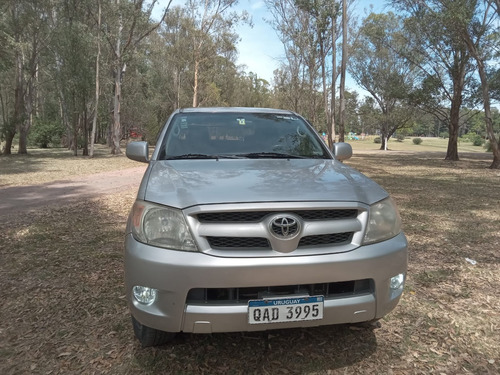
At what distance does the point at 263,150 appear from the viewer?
332cm

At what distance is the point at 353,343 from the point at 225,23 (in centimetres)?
2978

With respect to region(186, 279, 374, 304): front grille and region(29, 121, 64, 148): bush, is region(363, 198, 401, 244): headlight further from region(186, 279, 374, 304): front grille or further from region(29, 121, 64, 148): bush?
region(29, 121, 64, 148): bush

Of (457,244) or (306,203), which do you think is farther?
(457,244)

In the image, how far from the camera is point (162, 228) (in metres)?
2.15

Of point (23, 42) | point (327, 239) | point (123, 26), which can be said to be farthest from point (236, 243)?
point (123, 26)

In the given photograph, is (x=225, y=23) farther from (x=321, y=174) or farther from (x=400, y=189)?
(x=321, y=174)

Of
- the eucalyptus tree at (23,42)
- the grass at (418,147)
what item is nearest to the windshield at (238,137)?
the eucalyptus tree at (23,42)

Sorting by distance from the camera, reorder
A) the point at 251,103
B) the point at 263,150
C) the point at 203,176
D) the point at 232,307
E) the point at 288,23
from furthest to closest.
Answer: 1. the point at 251,103
2. the point at 288,23
3. the point at 263,150
4. the point at 203,176
5. the point at 232,307

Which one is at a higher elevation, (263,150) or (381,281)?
(263,150)

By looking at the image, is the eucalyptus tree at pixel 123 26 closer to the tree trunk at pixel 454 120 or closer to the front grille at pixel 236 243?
the tree trunk at pixel 454 120

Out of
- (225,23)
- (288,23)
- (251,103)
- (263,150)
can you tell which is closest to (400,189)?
(263,150)

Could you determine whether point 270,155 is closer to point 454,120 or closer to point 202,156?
point 202,156

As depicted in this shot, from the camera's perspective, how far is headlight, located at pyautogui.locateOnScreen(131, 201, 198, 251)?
2086 millimetres

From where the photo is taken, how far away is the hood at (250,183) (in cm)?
216
